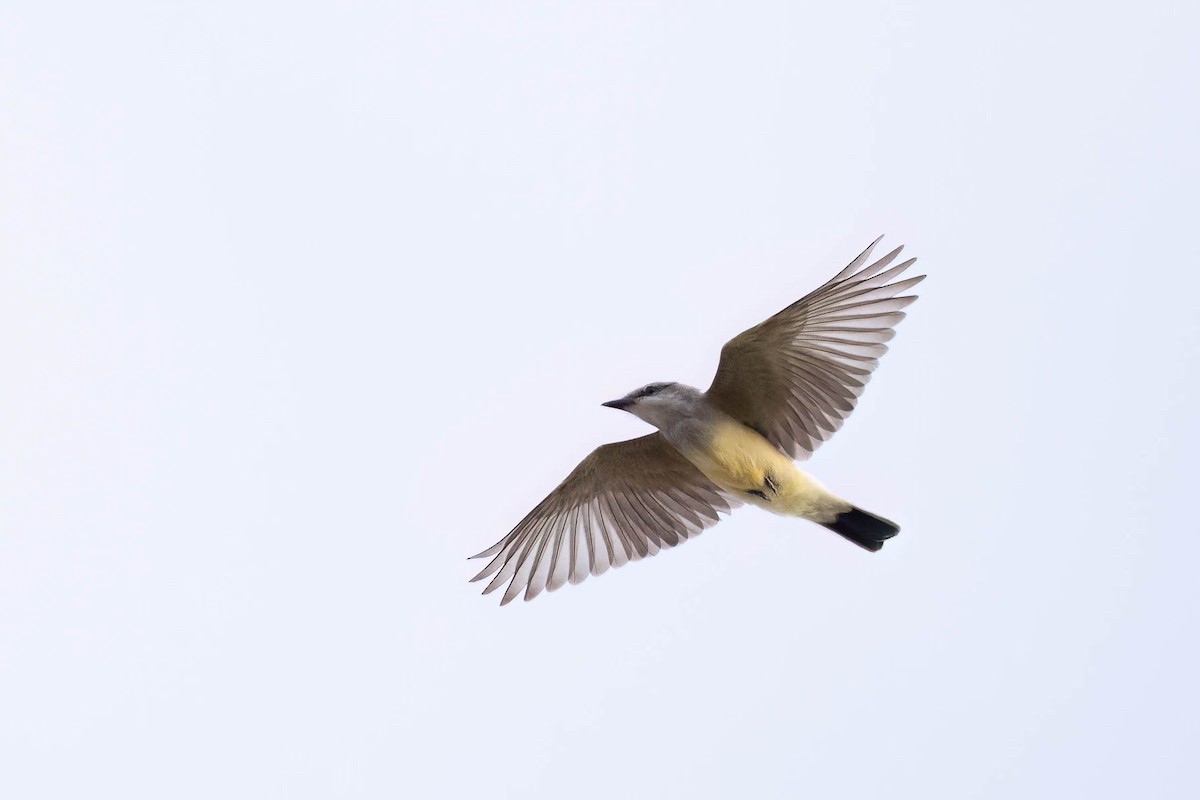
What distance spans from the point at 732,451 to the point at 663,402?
635mm

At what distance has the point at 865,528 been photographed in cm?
1051

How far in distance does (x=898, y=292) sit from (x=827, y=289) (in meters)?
0.48

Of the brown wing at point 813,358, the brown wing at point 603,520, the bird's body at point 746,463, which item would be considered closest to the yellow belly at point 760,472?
the bird's body at point 746,463

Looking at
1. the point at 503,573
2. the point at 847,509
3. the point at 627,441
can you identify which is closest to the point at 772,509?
the point at 847,509

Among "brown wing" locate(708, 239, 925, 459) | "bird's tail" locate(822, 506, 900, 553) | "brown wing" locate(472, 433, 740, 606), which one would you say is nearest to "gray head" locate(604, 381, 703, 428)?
"brown wing" locate(708, 239, 925, 459)

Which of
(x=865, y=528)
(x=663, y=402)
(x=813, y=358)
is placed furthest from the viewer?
(x=663, y=402)

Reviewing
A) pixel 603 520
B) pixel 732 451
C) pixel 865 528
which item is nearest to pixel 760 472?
pixel 732 451

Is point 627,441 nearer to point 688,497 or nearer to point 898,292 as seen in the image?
point 688,497

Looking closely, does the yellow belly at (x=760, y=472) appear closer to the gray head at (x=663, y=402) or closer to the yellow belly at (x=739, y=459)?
the yellow belly at (x=739, y=459)

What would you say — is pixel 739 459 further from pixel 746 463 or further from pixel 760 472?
pixel 760 472

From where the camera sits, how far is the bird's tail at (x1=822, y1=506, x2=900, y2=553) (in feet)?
34.3

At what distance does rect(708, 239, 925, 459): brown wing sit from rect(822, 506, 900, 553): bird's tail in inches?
21.6

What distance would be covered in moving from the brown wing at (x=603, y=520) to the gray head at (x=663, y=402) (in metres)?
0.52

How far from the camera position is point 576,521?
11523 millimetres
